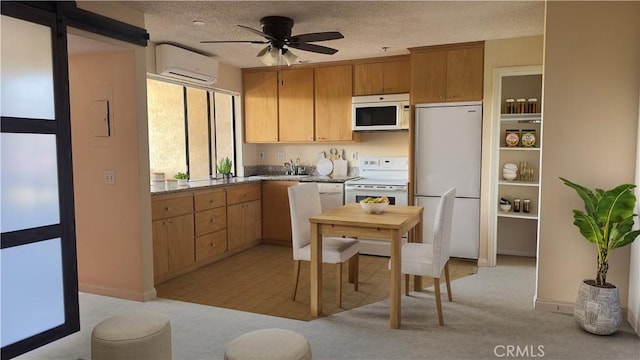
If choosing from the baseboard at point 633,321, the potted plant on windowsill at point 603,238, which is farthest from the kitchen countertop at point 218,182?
the baseboard at point 633,321

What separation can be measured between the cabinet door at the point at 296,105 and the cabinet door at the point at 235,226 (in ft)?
4.11

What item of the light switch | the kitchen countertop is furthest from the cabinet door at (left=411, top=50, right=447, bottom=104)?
the light switch

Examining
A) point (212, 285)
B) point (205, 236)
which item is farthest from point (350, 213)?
point (205, 236)

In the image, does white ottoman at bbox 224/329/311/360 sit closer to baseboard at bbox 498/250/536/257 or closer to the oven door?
the oven door

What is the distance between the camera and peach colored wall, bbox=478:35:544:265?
4458 mm

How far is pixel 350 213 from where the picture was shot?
353 cm

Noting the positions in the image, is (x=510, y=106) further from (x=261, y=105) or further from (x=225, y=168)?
(x=225, y=168)

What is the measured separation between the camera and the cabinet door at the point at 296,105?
19.0 feet

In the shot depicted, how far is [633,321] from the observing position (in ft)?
10.1

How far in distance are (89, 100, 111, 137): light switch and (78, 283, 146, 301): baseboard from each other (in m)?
1.33

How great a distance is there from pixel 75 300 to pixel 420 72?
3959 mm

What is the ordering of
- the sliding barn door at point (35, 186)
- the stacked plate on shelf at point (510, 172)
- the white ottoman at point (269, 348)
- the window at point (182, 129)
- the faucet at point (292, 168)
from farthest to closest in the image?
the faucet at point (292, 168) → the window at point (182, 129) → the stacked plate on shelf at point (510, 172) → the sliding barn door at point (35, 186) → the white ottoman at point (269, 348)

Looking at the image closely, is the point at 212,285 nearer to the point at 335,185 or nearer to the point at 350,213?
the point at 350,213

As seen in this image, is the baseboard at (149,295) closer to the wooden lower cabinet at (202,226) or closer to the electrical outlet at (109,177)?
the wooden lower cabinet at (202,226)
